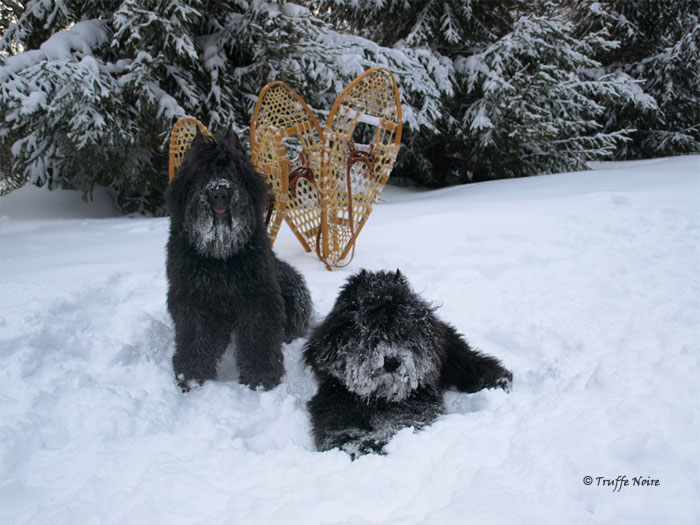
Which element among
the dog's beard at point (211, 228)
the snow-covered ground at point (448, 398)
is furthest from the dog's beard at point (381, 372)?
the dog's beard at point (211, 228)

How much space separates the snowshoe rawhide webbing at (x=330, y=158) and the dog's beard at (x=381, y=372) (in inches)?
77.3

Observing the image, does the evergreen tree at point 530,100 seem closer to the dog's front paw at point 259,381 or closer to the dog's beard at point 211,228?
the dog's beard at point 211,228

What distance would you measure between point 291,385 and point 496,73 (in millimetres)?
7372

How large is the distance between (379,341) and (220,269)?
940 mm

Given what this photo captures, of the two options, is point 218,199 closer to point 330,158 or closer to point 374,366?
point 374,366

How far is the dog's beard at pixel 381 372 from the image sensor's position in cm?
204

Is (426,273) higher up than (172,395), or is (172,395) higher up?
(426,273)

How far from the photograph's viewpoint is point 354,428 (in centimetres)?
199

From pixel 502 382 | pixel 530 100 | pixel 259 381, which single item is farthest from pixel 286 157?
pixel 530 100

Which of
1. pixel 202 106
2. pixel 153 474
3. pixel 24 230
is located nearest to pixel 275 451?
pixel 153 474

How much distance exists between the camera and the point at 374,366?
203 centimetres

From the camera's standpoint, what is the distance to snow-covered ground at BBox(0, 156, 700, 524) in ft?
4.63

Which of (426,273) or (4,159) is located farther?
(4,159)

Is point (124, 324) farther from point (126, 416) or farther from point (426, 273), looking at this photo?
point (426, 273)
